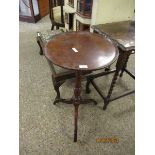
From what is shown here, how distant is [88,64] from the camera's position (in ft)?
3.46

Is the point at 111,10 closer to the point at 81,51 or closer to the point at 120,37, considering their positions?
the point at 120,37

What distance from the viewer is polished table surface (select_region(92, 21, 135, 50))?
52.3 inches

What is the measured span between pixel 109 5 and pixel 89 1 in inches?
9.3

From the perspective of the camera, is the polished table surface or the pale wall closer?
the polished table surface

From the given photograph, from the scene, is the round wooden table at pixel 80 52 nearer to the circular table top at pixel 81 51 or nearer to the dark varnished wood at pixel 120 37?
the circular table top at pixel 81 51

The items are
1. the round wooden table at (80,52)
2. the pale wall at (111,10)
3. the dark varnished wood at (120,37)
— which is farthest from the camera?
the pale wall at (111,10)

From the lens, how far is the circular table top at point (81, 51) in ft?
3.47

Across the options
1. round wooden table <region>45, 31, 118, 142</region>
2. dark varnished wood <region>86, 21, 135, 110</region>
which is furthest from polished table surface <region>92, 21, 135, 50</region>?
round wooden table <region>45, 31, 118, 142</region>

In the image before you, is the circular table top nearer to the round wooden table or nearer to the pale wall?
the round wooden table

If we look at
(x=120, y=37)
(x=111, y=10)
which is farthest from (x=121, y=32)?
(x=111, y=10)

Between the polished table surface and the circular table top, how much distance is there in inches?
4.3

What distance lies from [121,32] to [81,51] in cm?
53

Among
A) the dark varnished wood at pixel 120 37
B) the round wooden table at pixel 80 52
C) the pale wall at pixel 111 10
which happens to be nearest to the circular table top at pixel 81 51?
the round wooden table at pixel 80 52
